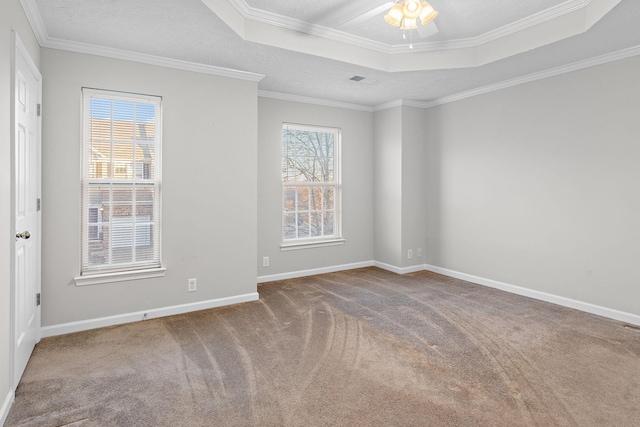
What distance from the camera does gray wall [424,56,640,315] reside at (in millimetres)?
3551

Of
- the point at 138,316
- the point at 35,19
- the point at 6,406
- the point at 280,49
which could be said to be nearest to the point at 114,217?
the point at 138,316

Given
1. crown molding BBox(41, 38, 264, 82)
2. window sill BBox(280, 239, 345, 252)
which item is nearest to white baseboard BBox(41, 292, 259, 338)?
window sill BBox(280, 239, 345, 252)

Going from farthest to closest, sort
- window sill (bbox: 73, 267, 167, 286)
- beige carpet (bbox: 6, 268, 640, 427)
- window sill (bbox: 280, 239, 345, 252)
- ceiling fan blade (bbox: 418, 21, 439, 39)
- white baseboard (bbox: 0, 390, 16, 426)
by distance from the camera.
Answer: window sill (bbox: 280, 239, 345, 252)
window sill (bbox: 73, 267, 167, 286)
ceiling fan blade (bbox: 418, 21, 439, 39)
beige carpet (bbox: 6, 268, 640, 427)
white baseboard (bbox: 0, 390, 16, 426)

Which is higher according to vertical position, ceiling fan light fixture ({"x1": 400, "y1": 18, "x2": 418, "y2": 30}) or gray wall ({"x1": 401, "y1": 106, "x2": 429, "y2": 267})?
ceiling fan light fixture ({"x1": 400, "y1": 18, "x2": 418, "y2": 30})

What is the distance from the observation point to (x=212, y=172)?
391 centimetres

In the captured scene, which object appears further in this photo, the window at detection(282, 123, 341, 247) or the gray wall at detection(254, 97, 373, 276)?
the window at detection(282, 123, 341, 247)

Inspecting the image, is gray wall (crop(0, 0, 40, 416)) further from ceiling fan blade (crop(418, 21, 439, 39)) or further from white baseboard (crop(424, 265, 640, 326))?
white baseboard (crop(424, 265, 640, 326))

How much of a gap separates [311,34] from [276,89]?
1366 millimetres

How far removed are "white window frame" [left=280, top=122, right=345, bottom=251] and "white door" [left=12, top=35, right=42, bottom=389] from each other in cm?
278

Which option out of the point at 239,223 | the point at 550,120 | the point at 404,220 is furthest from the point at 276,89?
the point at 550,120

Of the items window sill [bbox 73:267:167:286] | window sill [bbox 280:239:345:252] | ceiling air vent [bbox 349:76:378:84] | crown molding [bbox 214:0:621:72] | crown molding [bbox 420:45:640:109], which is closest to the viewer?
crown molding [bbox 214:0:621:72]

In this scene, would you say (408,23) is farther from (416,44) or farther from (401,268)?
(401,268)

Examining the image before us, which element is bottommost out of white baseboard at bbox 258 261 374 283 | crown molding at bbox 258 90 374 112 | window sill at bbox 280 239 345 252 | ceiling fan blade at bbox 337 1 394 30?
white baseboard at bbox 258 261 374 283

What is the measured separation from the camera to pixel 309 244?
5371 millimetres
